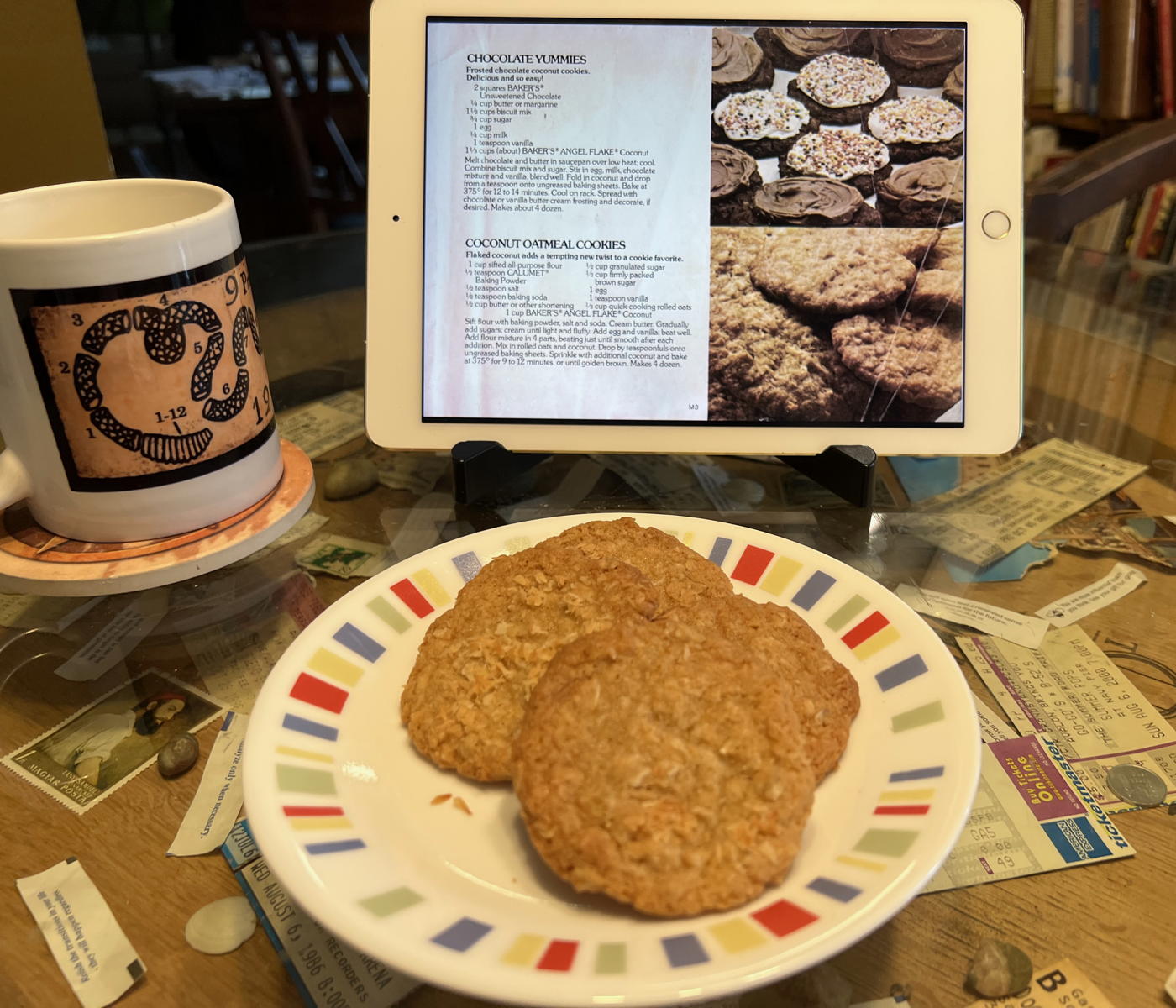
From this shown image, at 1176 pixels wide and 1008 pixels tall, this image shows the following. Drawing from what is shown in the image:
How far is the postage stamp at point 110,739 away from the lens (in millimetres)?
663

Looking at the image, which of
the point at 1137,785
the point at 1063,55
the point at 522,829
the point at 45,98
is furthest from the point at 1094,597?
the point at 1063,55

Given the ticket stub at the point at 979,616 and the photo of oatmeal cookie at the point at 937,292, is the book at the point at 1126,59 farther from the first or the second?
the ticket stub at the point at 979,616

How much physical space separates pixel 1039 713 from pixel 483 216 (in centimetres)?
67

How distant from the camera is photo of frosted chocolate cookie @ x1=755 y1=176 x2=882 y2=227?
0.89m

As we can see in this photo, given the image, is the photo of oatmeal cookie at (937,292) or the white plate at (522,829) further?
the photo of oatmeal cookie at (937,292)

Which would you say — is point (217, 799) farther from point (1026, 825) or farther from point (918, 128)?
point (918, 128)

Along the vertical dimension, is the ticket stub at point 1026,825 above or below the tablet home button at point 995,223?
below

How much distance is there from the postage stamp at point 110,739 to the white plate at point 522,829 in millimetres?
169

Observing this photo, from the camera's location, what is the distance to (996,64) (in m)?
0.90

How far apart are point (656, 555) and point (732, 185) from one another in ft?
1.38

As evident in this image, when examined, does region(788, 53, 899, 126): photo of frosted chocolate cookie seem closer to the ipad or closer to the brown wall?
the ipad

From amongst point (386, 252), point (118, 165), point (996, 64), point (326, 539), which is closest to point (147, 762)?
point (326, 539)

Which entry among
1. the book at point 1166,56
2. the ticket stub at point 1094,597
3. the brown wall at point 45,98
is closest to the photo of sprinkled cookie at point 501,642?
the ticket stub at point 1094,597

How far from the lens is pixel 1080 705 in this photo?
2.36ft
